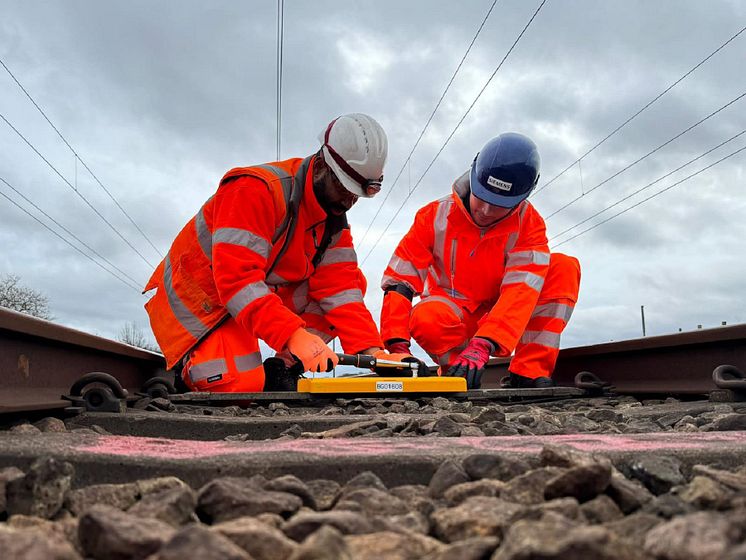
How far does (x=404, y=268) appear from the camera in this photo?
20.0 feet

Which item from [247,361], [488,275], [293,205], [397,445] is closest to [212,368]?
[247,361]

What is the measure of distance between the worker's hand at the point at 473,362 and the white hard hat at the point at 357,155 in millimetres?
1368

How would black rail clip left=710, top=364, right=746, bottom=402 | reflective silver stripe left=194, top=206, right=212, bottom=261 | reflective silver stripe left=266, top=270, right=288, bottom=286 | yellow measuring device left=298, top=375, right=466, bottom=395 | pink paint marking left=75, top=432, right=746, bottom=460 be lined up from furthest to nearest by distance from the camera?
1. reflective silver stripe left=266, top=270, right=288, bottom=286
2. reflective silver stripe left=194, top=206, right=212, bottom=261
3. yellow measuring device left=298, top=375, right=466, bottom=395
4. black rail clip left=710, top=364, right=746, bottom=402
5. pink paint marking left=75, top=432, right=746, bottom=460

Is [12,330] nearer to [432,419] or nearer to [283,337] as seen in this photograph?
[283,337]

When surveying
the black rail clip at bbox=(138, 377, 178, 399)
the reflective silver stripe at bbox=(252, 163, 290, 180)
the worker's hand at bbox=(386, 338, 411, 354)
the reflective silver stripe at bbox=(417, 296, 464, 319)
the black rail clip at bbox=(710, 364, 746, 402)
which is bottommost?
the black rail clip at bbox=(710, 364, 746, 402)

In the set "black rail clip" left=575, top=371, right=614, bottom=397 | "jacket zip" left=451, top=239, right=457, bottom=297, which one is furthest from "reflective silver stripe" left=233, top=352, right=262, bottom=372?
"black rail clip" left=575, top=371, right=614, bottom=397

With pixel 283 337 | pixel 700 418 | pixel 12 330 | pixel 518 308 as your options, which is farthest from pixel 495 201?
pixel 12 330

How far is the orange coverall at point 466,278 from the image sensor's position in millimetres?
5801

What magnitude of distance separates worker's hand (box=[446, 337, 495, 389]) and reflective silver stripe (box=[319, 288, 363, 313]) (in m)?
1.03

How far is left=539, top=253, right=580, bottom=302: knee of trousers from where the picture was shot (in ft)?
19.6

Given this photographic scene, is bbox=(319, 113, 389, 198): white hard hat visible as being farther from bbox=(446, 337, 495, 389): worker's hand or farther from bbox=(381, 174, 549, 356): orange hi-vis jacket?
bbox=(446, 337, 495, 389): worker's hand

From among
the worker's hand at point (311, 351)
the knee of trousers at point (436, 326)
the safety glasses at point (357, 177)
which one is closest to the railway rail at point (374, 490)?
the worker's hand at point (311, 351)

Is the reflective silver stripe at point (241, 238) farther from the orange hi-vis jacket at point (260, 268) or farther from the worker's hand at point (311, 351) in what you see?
the worker's hand at point (311, 351)

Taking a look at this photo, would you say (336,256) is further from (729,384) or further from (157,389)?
(729,384)
